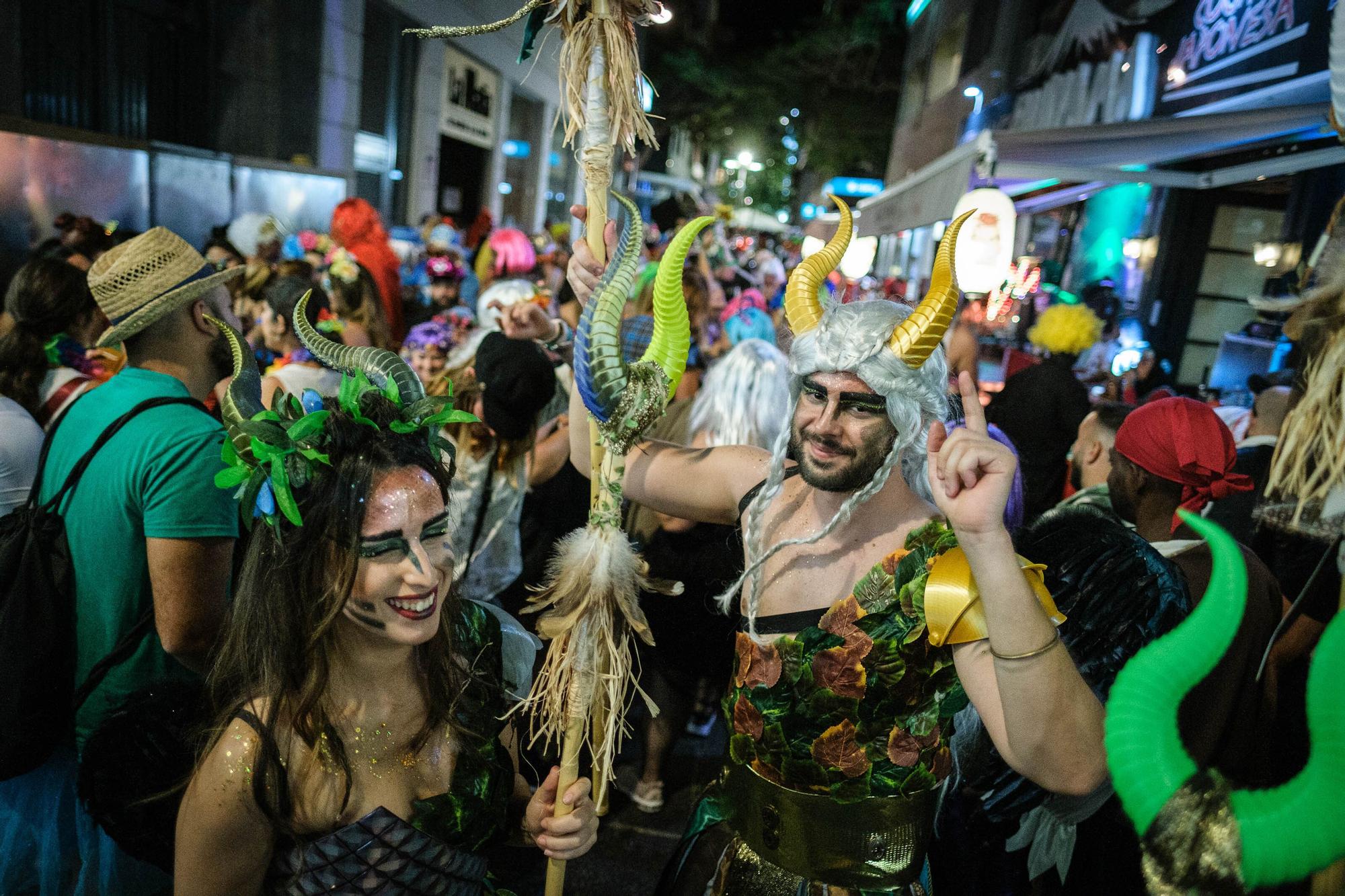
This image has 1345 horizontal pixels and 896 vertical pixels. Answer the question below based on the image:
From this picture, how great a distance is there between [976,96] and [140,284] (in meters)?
19.3

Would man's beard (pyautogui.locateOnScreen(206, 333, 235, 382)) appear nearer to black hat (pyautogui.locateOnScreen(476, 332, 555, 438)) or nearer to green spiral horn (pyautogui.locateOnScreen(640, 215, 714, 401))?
black hat (pyautogui.locateOnScreen(476, 332, 555, 438))

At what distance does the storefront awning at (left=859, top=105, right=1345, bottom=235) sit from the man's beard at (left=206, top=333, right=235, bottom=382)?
5725 millimetres

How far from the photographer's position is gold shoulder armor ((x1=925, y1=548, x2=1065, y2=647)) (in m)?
1.52

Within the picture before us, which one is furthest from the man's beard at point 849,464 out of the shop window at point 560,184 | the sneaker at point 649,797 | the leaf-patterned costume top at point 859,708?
the shop window at point 560,184

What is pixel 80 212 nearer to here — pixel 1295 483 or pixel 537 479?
pixel 537 479

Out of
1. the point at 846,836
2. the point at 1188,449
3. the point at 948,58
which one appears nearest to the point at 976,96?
the point at 948,58

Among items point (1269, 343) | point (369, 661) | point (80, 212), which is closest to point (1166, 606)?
point (369, 661)

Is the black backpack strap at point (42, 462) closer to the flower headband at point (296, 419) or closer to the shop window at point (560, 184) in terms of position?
the flower headband at point (296, 419)

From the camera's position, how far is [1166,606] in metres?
1.99

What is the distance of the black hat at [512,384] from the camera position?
10.3 feet

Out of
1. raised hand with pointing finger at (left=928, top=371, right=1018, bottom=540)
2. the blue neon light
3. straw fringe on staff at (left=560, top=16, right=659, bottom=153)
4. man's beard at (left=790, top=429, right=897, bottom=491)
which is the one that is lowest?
man's beard at (left=790, top=429, right=897, bottom=491)

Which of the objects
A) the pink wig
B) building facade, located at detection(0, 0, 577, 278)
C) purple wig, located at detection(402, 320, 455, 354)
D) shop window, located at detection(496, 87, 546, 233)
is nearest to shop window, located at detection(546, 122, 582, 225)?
shop window, located at detection(496, 87, 546, 233)

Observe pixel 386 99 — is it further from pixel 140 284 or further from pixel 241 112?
pixel 140 284

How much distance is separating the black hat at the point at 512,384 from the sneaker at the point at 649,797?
1.68 m
